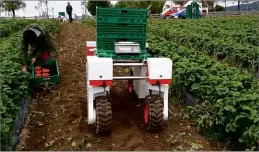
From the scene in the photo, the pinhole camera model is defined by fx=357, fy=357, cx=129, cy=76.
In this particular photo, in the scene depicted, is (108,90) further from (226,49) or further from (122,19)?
(226,49)

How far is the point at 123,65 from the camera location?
5242 millimetres

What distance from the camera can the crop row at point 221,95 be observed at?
14.1ft

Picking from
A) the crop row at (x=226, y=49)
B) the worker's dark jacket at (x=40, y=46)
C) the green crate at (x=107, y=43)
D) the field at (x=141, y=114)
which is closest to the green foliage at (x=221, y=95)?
the field at (x=141, y=114)

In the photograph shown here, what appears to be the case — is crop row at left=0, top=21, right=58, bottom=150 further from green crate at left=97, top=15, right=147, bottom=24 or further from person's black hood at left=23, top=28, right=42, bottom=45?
green crate at left=97, top=15, right=147, bottom=24

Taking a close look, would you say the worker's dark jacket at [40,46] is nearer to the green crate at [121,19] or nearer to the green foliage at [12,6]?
the green crate at [121,19]

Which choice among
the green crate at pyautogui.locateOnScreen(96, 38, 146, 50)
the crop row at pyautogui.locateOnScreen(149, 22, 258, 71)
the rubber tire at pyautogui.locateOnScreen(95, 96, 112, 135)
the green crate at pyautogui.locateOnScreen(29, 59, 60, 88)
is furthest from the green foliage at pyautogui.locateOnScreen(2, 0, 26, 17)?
the rubber tire at pyautogui.locateOnScreen(95, 96, 112, 135)

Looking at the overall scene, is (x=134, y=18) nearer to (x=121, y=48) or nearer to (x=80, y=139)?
(x=121, y=48)

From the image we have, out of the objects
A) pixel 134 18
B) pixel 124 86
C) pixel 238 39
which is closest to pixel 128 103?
pixel 124 86

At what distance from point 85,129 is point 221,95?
6.66 feet

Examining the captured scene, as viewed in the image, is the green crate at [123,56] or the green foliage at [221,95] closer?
the green foliage at [221,95]

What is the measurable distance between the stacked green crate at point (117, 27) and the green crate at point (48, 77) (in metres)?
1.97

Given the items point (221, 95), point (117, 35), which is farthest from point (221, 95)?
point (117, 35)

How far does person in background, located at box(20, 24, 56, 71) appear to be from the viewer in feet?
23.2

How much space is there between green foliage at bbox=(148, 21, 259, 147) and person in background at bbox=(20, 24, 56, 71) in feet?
8.61
